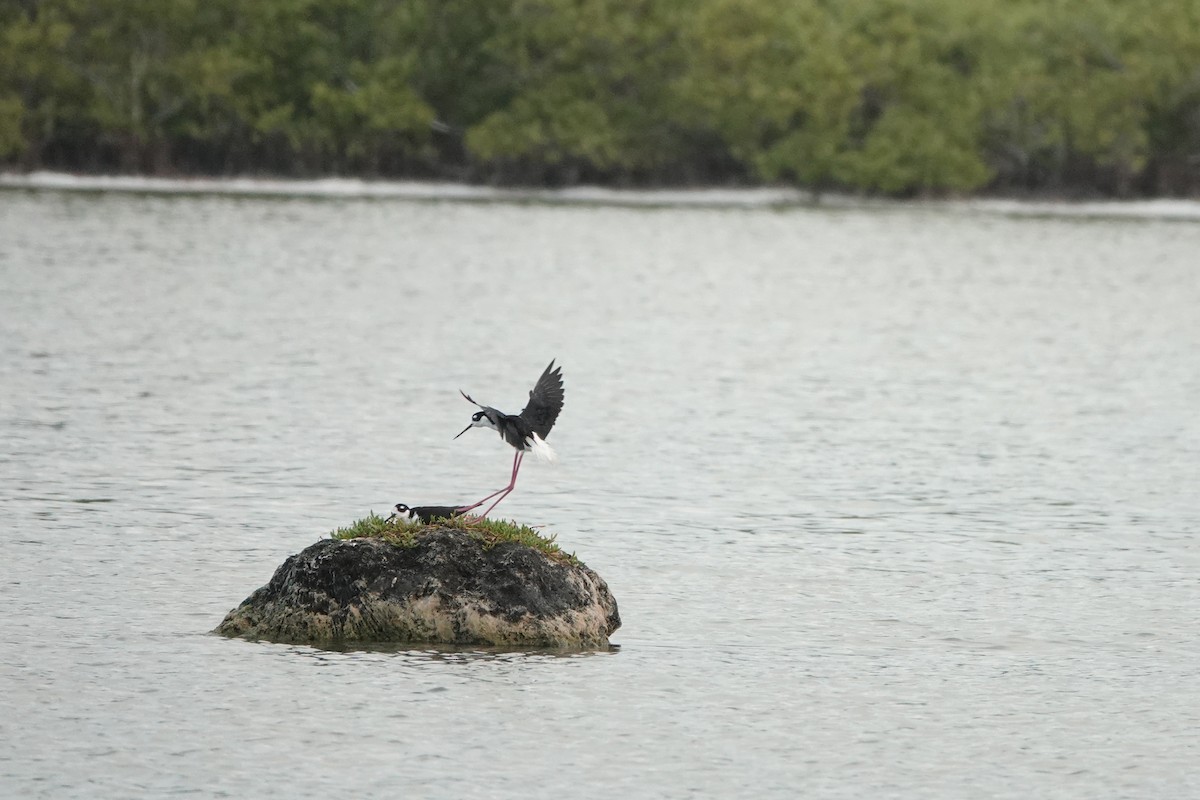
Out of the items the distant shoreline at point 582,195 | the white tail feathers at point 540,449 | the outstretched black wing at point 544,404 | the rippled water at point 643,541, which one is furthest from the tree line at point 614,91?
the white tail feathers at point 540,449

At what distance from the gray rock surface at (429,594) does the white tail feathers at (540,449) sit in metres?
0.87

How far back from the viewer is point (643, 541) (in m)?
18.5

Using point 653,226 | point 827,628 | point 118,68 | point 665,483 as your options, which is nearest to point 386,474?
point 665,483

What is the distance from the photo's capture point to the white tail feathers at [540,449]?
42.1 ft

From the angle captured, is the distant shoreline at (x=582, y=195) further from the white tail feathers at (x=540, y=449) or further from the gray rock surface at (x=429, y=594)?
the white tail feathers at (x=540, y=449)

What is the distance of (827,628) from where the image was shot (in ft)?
49.6

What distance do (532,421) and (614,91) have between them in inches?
3961

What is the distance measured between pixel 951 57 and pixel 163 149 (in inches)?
1602

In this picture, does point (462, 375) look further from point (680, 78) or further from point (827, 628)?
point (680, 78)

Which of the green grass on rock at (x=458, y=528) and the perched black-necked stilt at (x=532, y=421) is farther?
the green grass on rock at (x=458, y=528)

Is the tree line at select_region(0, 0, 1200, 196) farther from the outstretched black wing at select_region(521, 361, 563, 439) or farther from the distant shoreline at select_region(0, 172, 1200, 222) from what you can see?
the outstretched black wing at select_region(521, 361, 563, 439)

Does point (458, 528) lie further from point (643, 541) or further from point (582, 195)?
point (582, 195)

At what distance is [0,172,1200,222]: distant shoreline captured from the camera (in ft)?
336

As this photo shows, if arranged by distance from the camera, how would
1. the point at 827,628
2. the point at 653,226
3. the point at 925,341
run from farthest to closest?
1. the point at 653,226
2. the point at 925,341
3. the point at 827,628
